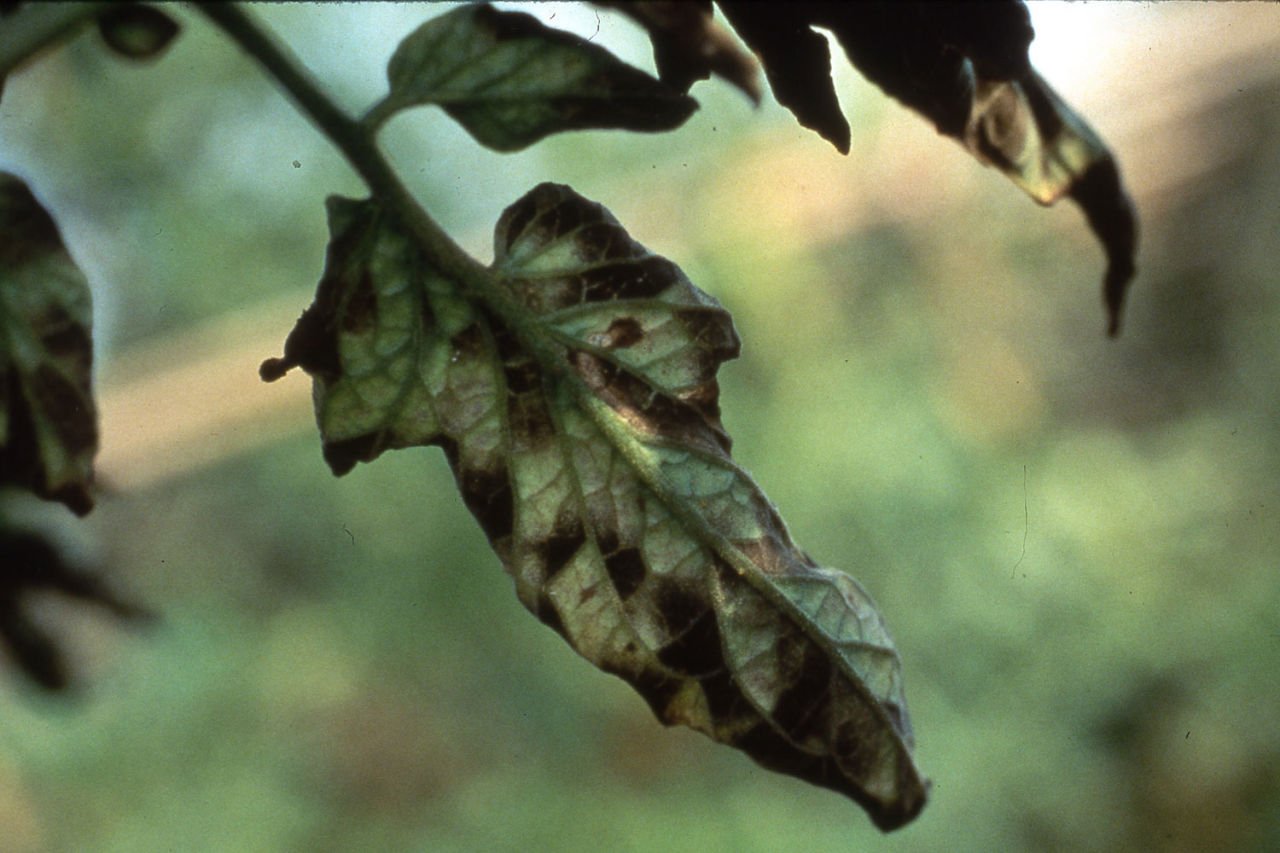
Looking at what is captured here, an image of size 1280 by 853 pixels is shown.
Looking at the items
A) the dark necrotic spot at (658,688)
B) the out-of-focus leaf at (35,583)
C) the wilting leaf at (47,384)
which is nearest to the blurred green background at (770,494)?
the out-of-focus leaf at (35,583)

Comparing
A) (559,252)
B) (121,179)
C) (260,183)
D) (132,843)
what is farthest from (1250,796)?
(121,179)

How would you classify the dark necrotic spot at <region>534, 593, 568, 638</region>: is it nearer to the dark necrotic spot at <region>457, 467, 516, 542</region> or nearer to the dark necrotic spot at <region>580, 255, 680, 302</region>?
the dark necrotic spot at <region>457, 467, 516, 542</region>

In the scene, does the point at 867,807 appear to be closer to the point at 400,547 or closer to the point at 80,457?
the point at 80,457

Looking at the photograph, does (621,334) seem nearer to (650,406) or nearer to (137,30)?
(650,406)

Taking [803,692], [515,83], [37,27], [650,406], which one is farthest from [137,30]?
[803,692]

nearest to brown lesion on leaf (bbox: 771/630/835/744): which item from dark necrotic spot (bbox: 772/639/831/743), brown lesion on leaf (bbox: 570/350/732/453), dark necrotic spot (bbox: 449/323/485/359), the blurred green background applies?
dark necrotic spot (bbox: 772/639/831/743)

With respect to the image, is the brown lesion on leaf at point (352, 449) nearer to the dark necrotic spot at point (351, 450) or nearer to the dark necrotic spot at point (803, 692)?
the dark necrotic spot at point (351, 450)

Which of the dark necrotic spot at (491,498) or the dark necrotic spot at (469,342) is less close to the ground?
the dark necrotic spot at (469,342)
